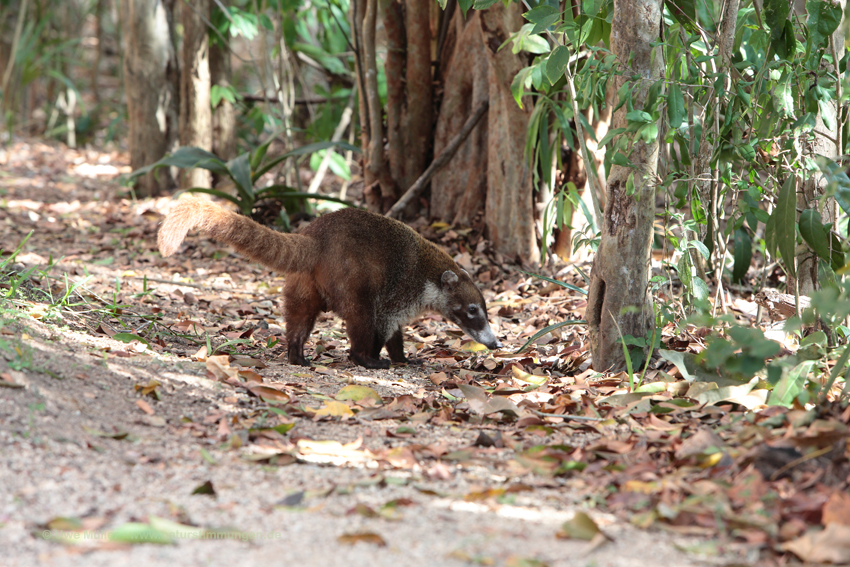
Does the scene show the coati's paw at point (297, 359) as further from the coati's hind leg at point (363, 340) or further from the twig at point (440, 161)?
the twig at point (440, 161)

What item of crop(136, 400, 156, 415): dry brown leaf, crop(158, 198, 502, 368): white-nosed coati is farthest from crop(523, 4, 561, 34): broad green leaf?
crop(136, 400, 156, 415): dry brown leaf

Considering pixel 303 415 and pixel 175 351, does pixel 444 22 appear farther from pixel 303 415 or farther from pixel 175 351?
pixel 303 415

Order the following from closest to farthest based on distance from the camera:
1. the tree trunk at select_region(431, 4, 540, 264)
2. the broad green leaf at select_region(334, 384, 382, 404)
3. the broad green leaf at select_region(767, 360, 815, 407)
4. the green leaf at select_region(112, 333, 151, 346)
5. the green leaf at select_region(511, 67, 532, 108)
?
the broad green leaf at select_region(767, 360, 815, 407), the broad green leaf at select_region(334, 384, 382, 404), the green leaf at select_region(112, 333, 151, 346), the green leaf at select_region(511, 67, 532, 108), the tree trunk at select_region(431, 4, 540, 264)

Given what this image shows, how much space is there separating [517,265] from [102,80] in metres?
12.1

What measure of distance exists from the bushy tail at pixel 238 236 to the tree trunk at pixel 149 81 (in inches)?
164

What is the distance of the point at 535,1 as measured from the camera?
13.7 feet

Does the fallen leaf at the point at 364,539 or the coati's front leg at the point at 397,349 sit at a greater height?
the coati's front leg at the point at 397,349

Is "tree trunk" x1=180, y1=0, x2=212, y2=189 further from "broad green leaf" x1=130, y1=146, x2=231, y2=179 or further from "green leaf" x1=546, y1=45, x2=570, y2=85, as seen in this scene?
"green leaf" x1=546, y1=45, x2=570, y2=85

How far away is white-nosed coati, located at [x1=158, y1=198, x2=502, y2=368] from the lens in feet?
12.2

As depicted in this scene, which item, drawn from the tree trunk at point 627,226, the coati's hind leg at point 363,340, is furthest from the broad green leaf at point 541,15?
the coati's hind leg at point 363,340

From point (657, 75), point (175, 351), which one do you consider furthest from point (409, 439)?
point (657, 75)

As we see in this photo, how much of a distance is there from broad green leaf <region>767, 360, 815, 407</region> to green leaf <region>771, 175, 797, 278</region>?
52 centimetres

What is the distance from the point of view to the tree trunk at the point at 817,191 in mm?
3352

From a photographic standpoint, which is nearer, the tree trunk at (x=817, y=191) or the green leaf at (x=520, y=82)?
the tree trunk at (x=817, y=191)
